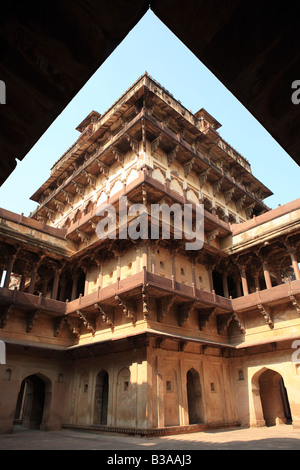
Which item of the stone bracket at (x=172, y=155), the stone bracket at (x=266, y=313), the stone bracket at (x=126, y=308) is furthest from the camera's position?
the stone bracket at (x=172, y=155)

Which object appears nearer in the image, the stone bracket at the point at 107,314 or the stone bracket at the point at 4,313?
the stone bracket at the point at 4,313

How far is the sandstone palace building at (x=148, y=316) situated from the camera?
13.2 m

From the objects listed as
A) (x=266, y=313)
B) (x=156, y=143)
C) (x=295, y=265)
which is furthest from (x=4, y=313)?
(x=295, y=265)

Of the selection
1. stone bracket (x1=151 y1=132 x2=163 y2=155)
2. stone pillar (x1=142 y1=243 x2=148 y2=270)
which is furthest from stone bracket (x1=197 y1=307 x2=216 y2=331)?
stone bracket (x1=151 y1=132 x2=163 y2=155)

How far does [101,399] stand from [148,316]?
15.7 ft

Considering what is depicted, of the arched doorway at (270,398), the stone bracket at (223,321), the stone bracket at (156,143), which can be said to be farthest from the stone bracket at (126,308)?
the stone bracket at (156,143)

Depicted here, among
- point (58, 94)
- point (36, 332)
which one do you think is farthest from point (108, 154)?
point (58, 94)

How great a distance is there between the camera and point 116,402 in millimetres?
13070

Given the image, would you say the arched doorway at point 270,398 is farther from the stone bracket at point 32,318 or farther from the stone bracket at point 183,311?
the stone bracket at point 32,318

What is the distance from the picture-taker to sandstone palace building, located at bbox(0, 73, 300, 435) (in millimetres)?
13180

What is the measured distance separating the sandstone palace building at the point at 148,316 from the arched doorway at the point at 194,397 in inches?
1.9

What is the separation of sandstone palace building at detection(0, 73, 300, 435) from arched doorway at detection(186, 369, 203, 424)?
0.16 ft
